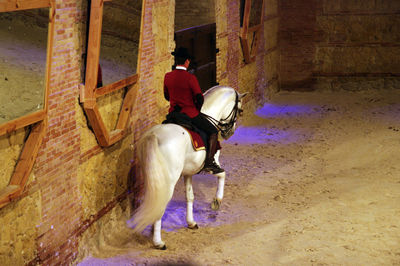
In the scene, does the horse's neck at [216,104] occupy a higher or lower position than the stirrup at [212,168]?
higher

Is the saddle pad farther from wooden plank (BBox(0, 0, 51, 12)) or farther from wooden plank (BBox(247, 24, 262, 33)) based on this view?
wooden plank (BBox(247, 24, 262, 33))

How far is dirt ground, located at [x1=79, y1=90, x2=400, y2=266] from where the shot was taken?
6.63 meters

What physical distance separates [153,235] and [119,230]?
787 mm

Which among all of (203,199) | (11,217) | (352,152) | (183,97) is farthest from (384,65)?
(11,217)

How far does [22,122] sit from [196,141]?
103 inches

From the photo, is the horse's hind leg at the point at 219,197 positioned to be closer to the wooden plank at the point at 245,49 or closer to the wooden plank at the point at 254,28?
the wooden plank at the point at 245,49

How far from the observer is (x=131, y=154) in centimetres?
777

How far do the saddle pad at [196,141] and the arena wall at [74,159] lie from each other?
104 cm

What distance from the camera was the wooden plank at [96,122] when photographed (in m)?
6.22

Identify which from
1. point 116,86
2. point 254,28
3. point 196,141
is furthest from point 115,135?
point 254,28

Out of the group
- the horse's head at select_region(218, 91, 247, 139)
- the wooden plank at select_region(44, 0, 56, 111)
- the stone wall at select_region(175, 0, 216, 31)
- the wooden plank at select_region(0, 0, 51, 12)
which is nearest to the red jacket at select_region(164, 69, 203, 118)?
the horse's head at select_region(218, 91, 247, 139)

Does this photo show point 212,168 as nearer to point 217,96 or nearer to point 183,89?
point 217,96

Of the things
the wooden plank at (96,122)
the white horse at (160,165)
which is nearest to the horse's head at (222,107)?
the white horse at (160,165)

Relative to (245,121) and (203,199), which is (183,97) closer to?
(203,199)
